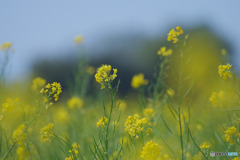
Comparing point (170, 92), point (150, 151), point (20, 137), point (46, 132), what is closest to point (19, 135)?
point (20, 137)

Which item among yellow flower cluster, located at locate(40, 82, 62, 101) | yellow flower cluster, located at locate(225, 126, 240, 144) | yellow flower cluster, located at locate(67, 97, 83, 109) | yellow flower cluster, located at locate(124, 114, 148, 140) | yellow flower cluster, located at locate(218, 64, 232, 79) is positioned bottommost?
yellow flower cluster, located at locate(67, 97, 83, 109)

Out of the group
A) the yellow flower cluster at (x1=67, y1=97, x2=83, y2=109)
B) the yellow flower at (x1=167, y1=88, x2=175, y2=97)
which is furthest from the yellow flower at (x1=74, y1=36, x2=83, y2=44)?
the yellow flower at (x1=167, y1=88, x2=175, y2=97)

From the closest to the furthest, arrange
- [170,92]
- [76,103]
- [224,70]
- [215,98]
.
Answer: [224,70], [215,98], [170,92], [76,103]

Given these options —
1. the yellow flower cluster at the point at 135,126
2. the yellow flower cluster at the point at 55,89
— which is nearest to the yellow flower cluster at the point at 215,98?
the yellow flower cluster at the point at 135,126

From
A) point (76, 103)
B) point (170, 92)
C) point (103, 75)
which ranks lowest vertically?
point (76, 103)

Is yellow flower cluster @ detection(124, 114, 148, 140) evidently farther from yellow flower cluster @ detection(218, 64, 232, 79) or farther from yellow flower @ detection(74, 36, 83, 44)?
yellow flower @ detection(74, 36, 83, 44)

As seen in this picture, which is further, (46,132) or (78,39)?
(78,39)

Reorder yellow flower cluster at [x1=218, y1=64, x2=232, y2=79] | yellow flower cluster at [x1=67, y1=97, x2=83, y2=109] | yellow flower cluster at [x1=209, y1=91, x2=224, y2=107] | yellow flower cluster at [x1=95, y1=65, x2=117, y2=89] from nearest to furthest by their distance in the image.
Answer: yellow flower cluster at [x1=95, y1=65, x2=117, y2=89] → yellow flower cluster at [x1=218, y1=64, x2=232, y2=79] → yellow flower cluster at [x1=209, y1=91, x2=224, y2=107] → yellow flower cluster at [x1=67, y1=97, x2=83, y2=109]

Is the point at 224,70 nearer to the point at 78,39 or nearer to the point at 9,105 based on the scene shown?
the point at 9,105

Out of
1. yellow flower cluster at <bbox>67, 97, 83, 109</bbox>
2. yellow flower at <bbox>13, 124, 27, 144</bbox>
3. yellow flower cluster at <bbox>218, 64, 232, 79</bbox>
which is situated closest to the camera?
yellow flower at <bbox>13, 124, 27, 144</bbox>

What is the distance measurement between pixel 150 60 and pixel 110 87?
729 inches

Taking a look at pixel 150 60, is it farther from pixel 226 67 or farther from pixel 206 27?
pixel 226 67

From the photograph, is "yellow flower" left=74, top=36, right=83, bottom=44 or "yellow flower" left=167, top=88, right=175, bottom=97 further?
"yellow flower" left=74, top=36, right=83, bottom=44

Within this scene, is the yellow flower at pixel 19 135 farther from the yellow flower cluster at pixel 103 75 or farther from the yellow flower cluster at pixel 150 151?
the yellow flower cluster at pixel 150 151
